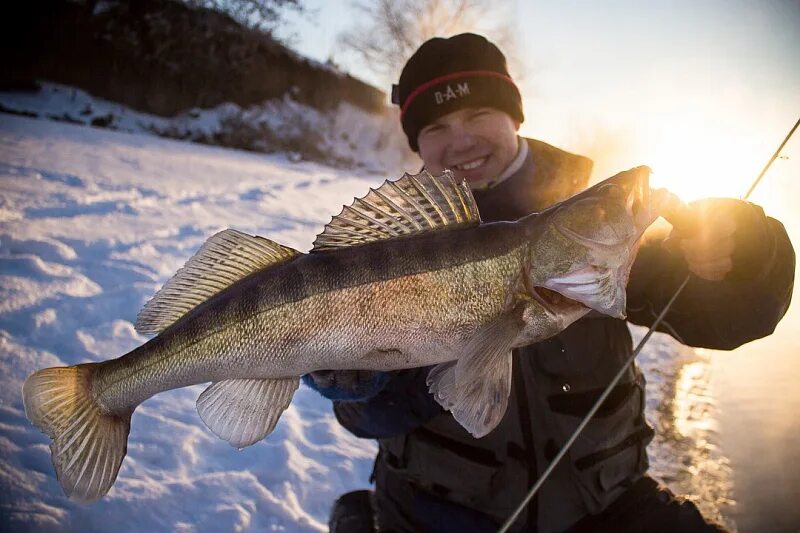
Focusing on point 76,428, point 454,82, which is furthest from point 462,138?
point 76,428

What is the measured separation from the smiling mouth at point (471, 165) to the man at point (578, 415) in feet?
3.02

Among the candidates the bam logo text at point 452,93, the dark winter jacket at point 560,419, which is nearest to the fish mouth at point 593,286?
the dark winter jacket at point 560,419

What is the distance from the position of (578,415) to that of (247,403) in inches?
52.0

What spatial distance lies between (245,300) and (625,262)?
1140 millimetres

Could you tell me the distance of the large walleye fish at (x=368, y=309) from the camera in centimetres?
128

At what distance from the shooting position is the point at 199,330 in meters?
1.37

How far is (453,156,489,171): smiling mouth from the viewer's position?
2.45 m

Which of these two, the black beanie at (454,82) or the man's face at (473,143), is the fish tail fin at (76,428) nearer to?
the man's face at (473,143)

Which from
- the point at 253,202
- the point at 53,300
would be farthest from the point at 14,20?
the point at 53,300

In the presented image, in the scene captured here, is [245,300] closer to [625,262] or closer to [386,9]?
[625,262]

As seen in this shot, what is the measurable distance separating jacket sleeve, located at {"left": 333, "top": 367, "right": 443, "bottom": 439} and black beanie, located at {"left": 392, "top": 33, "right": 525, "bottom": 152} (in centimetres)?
153

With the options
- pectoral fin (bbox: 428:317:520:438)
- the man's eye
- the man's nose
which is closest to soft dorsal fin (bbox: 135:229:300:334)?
pectoral fin (bbox: 428:317:520:438)

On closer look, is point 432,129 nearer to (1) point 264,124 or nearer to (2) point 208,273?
(2) point 208,273

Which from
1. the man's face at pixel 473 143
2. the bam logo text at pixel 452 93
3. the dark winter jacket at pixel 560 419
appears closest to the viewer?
the dark winter jacket at pixel 560 419
